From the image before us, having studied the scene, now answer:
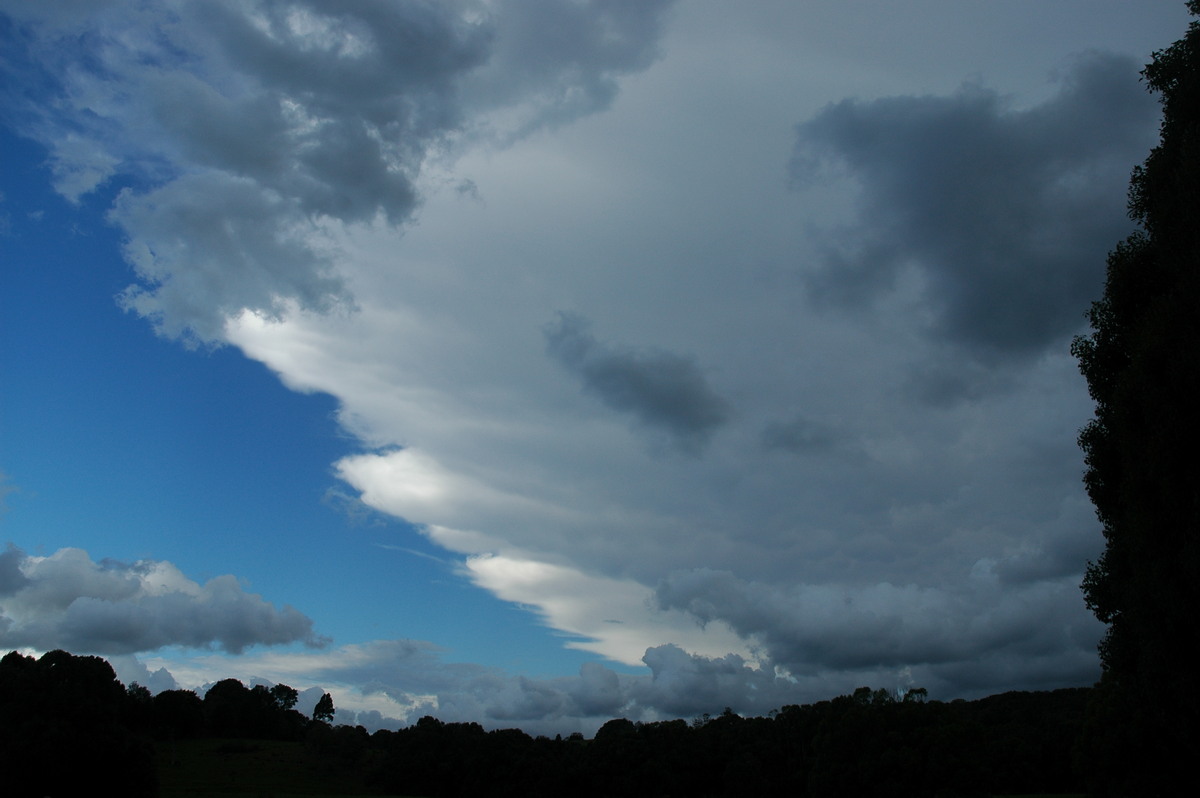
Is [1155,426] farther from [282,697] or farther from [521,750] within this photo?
[282,697]

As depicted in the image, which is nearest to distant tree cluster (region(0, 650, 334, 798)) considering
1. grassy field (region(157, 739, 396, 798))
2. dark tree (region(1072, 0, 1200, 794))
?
grassy field (region(157, 739, 396, 798))

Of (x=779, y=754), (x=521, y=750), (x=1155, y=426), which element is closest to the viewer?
(x=1155, y=426)

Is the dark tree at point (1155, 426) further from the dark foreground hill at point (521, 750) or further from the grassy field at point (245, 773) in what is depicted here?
the grassy field at point (245, 773)

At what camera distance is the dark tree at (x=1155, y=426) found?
17422 millimetres

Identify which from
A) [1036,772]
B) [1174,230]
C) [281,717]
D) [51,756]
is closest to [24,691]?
[51,756]

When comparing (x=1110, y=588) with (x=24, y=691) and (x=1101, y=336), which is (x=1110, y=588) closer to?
(x=1101, y=336)

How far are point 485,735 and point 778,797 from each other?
4881cm

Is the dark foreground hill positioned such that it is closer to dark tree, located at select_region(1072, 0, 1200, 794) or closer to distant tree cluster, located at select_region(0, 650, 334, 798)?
distant tree cluster, located at select_region(0, 650, 334, 798)

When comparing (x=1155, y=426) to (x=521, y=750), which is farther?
(x=521, y=750)

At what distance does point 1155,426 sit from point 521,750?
402 ft

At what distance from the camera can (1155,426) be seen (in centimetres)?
1811

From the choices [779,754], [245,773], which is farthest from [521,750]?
[245,773]

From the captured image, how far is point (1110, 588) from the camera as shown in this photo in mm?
21422

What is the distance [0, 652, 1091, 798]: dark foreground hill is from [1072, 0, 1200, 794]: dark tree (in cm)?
5081
